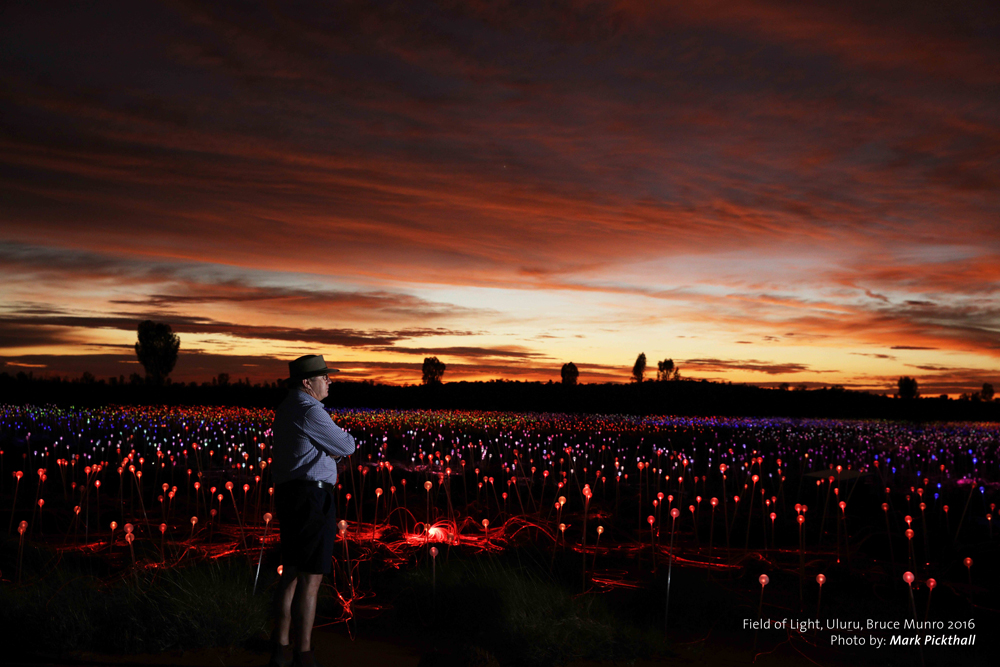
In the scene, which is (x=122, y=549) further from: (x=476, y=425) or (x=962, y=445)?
(x=962, y=445)

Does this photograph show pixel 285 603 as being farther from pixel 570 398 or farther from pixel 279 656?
pixel 570 398

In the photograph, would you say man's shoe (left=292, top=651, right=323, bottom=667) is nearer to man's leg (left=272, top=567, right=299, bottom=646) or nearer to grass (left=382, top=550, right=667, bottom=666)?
man's leg (left=272, top=567, right=299, bottom=646)

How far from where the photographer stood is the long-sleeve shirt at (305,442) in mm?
5520

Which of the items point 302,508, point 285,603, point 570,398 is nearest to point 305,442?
point 302,508

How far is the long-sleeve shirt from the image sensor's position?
5520 millimetres

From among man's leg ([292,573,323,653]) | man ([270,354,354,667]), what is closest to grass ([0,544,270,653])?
man ([270,354,354,667])

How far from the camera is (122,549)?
8914 millimetres

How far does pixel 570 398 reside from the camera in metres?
33.9

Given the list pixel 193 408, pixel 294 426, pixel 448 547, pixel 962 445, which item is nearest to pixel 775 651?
pixel 448 547

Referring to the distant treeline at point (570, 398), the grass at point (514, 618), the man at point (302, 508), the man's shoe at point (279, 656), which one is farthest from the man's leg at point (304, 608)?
the distant treeline at point (570, 398)

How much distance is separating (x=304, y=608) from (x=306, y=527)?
537 millimetres

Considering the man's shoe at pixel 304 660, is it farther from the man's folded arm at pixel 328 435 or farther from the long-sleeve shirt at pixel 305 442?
the man's folded arm at pixel 328 435

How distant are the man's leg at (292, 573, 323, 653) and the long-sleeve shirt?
27.0 inches

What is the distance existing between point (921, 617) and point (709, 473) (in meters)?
8.14
